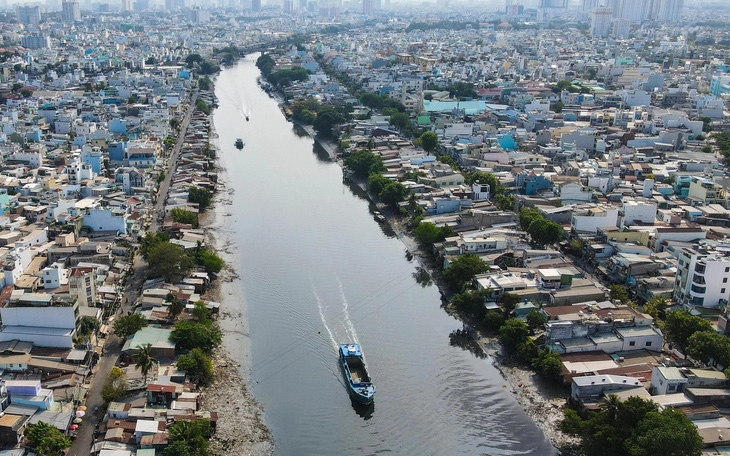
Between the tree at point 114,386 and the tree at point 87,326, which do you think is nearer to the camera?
the tree at point 114,386

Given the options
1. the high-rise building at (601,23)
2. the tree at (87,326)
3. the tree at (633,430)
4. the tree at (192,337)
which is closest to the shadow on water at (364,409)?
the tree at (192,337)

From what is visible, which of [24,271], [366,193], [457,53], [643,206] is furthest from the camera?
[457,53]

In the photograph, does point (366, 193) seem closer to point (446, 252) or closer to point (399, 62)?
point (446, 252)

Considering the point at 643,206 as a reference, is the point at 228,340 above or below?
below

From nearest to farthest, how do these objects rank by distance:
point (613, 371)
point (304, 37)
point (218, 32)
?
point (613, 371)
point (304, 37)
point (218, 32)

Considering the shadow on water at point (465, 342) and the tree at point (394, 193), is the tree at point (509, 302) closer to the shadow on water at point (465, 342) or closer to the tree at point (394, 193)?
the shadow on water at point (465, 342)

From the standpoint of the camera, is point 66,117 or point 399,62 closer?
point 66,117

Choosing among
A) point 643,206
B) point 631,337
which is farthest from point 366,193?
point 631,337
